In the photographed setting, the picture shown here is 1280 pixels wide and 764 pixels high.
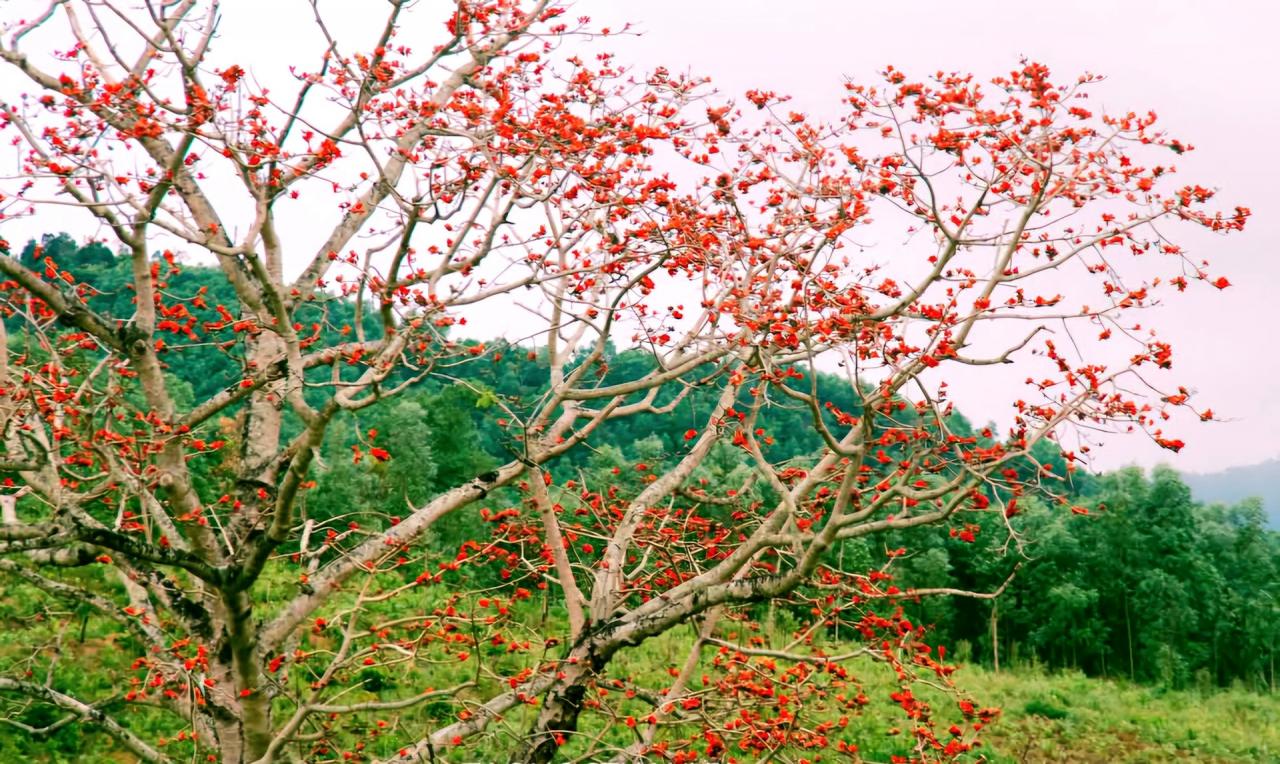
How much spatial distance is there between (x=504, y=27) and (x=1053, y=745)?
1362 centimetres

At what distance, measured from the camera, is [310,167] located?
7070mm

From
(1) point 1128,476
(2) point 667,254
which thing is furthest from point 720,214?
(1) point 1128,476

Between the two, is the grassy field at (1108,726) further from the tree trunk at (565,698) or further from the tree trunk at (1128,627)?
the tree trunk at (1128,627)

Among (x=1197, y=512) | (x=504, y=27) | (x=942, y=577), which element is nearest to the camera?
(x=504, y=27)

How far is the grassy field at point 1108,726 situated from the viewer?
15898mm

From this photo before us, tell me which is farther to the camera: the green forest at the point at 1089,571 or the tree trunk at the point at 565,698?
the green forest at the point at 1089,571

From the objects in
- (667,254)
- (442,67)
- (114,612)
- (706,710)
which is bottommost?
(706,710)

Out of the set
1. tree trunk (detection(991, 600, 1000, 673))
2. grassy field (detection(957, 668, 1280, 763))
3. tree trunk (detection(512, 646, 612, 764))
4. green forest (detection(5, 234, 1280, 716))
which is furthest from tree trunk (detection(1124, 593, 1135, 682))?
tree trunk (detection(512, 646, 612, 764))

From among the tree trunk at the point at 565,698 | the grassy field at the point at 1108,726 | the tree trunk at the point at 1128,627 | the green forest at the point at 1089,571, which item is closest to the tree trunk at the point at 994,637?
the green forest at the point at 1089,571

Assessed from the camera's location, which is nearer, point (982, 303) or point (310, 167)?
point (982, 303)

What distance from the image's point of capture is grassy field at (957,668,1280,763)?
15898mm

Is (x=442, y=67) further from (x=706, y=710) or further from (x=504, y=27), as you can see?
(x=706, y=710)

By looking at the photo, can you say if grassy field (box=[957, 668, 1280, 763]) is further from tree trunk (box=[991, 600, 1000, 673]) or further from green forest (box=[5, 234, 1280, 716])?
green forest (box=[5, 234, 1280, 716])

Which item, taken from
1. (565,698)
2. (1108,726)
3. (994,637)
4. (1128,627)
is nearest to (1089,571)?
(1128,627)
